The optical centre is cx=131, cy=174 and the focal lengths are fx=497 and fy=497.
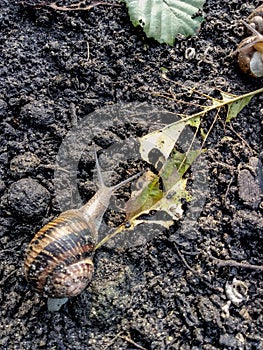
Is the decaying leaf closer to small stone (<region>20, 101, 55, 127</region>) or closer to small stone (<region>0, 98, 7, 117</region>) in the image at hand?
small stone (<region>20, 101, 55, 127</region>)

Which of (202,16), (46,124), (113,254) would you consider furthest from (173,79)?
(113,254)

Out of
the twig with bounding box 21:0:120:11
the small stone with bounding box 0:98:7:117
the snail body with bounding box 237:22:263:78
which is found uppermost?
the twig with bounding box 21:0:120:11

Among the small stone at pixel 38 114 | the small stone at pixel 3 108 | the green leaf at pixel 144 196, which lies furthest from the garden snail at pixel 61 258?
the small stone at pixel 3 108

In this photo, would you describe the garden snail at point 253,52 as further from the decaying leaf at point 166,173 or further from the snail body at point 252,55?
the decaying leaf at point 166,173

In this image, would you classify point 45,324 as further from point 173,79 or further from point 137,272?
point 173,79

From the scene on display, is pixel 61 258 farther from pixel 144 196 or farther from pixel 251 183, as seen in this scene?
pixel 251 183

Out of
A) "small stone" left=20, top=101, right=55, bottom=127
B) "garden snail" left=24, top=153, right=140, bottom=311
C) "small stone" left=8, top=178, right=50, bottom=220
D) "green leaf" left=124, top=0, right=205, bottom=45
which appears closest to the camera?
"garden snail" left=24, top=153, right=140, bottom=311

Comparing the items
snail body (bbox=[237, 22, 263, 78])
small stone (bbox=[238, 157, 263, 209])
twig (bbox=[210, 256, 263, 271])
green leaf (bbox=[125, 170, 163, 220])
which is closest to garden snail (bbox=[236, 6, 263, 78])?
snail body (bbox=[237, 22, 263, 78])

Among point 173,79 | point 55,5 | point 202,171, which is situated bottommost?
point 202,171
